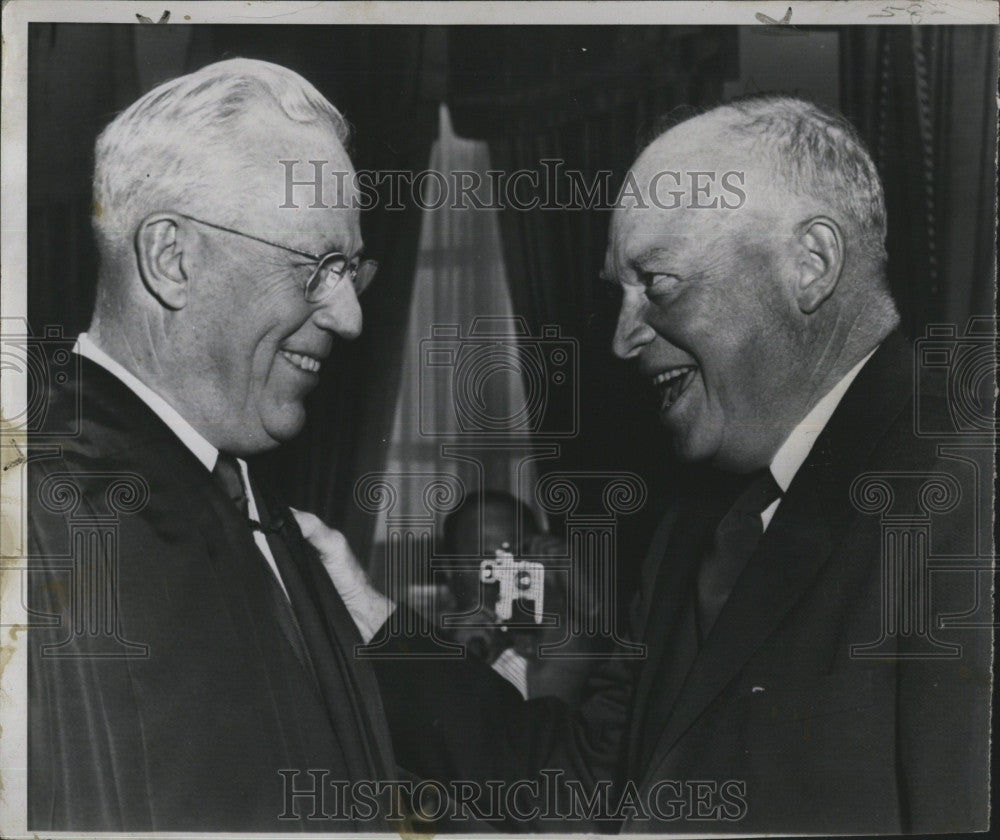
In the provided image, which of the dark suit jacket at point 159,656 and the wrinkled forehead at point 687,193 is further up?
the wrinkled forehead at point 687,193

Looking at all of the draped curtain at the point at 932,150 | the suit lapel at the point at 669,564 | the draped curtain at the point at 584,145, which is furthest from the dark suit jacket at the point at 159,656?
the draped curtain at the point at 932,150

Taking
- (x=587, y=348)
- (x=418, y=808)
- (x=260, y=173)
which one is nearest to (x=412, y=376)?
(x=587, y=348)

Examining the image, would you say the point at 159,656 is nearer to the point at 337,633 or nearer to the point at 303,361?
the point at 337,633

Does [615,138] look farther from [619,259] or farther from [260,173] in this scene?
[260,173]

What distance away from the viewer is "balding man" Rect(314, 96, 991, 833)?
2.74 meters

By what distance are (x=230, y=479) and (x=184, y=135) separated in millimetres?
875

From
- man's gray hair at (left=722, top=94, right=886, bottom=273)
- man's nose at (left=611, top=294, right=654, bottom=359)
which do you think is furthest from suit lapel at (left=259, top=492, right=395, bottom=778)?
man's gray hair at (left=722, top=94, right=886, bottom=273)

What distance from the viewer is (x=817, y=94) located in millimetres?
2766

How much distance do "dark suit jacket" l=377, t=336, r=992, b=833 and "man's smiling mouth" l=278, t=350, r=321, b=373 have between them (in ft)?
2.61

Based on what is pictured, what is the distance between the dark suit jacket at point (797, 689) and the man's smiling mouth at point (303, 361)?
0.80 m

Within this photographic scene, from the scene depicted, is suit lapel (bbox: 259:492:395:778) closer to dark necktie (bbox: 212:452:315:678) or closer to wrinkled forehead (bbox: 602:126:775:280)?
dark necktie (bbox: 212:452:315:678)

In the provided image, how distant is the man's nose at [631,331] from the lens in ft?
9.04

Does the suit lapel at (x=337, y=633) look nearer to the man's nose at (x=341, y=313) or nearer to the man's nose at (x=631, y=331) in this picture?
the man's nose at (x=341, y=313)

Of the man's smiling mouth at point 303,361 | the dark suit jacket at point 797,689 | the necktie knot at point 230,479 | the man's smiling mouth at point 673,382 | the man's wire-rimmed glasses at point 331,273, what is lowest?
the dark suit jacket at point 797,689
